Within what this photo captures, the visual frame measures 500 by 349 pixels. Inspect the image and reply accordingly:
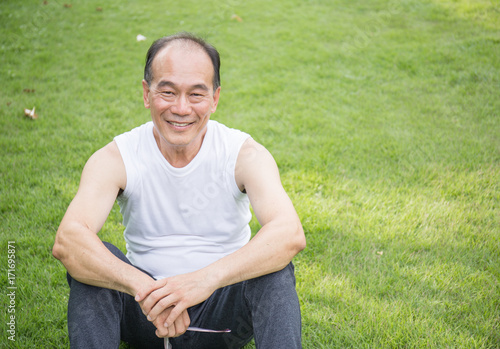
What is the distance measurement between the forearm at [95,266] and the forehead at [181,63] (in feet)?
3.29

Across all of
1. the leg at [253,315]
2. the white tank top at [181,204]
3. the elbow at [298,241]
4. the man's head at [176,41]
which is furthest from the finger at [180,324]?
the man's head at [176,41]

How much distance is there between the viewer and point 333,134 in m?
5.18

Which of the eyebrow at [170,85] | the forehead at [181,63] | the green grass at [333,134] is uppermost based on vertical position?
the forehead at [181,63]

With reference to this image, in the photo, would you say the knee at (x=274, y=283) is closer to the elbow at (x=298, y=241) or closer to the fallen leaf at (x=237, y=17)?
the elbow at (x=298, y=241)

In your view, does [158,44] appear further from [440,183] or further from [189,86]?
[440,183]

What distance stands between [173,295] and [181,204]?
645mm

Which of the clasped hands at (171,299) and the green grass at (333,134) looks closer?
the clasped hands at (171,299)

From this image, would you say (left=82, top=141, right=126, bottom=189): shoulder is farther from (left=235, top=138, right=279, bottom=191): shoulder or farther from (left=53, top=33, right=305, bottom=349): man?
(left=235, top=138, right=279, bottom=191): shoulder

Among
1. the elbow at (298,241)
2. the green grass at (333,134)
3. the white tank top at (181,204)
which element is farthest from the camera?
the green grass at (333,134)

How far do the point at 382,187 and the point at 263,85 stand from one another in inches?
116

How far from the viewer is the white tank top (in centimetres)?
245

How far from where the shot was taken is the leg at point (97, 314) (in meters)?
1.93

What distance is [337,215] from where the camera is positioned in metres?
3.85

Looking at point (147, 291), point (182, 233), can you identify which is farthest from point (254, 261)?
point (182, 233)
